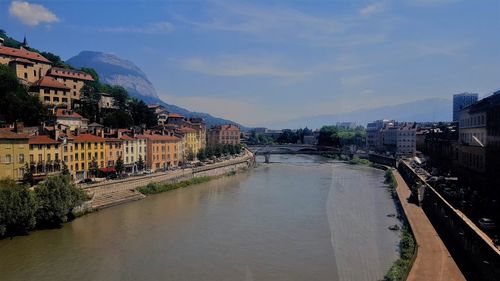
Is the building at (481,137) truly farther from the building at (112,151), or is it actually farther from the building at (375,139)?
the building at (375,139)

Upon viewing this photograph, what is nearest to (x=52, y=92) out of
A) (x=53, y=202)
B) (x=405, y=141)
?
(x=53, y=202)

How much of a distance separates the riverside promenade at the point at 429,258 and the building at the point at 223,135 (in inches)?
1801

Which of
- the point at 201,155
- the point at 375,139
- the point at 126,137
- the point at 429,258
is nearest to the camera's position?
the point at 429,258

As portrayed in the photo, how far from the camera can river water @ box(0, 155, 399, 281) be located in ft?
43.0

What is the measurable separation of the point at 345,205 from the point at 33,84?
27.4 metres

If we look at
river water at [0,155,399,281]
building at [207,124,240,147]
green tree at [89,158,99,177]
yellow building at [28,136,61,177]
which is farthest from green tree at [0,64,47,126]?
building at [207,124,240,147]

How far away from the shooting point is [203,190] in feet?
101

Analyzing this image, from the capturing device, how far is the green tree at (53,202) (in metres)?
17.7

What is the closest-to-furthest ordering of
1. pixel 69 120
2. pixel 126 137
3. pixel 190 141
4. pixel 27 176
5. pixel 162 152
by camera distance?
pixel 27 176, pixel 126 137, pixel 69 120, pixel 162 152, pixel 190 141

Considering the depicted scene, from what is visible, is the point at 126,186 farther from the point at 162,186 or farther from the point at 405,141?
the point at 405,141

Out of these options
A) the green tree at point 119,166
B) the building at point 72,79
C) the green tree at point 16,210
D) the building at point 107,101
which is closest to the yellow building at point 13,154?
the green tree at point 16,210

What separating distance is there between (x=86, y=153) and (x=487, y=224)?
21.6 meters

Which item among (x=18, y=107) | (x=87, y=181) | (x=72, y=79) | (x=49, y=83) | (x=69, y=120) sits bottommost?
(x=87, y=181)

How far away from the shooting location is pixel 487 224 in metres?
13.2
